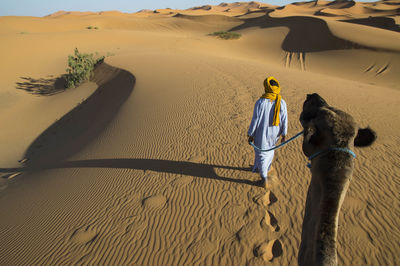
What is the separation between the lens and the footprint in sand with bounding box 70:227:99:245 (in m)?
3.29

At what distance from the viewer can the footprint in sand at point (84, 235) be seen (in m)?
3.29

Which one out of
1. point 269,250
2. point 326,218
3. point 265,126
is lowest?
point 269,250

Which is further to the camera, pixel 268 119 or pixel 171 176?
pixel 171 176

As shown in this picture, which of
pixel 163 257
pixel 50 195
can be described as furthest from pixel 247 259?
pixel 50 195

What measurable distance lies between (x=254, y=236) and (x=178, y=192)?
1.60 meters

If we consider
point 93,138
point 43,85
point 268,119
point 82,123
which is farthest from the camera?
point 43,85

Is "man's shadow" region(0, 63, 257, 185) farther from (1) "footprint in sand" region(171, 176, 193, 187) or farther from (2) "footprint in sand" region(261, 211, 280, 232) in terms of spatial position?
(2) "footprint in sand" region(261, 211, 280, 232)

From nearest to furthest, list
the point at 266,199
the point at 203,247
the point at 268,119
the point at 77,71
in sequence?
the point at 203,247 < the point at 268,119 < the point at 266,199 < the point at 77,71

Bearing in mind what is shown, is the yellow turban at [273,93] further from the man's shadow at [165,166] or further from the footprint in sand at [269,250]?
the footprint in sand at [269,250]

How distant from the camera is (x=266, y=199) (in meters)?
3.79

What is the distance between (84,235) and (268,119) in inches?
139

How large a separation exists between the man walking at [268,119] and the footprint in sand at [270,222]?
845 mm

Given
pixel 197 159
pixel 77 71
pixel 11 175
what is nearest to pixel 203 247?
pixel 197 159

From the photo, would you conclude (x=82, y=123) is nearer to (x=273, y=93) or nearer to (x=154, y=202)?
(x=154, y=202)
